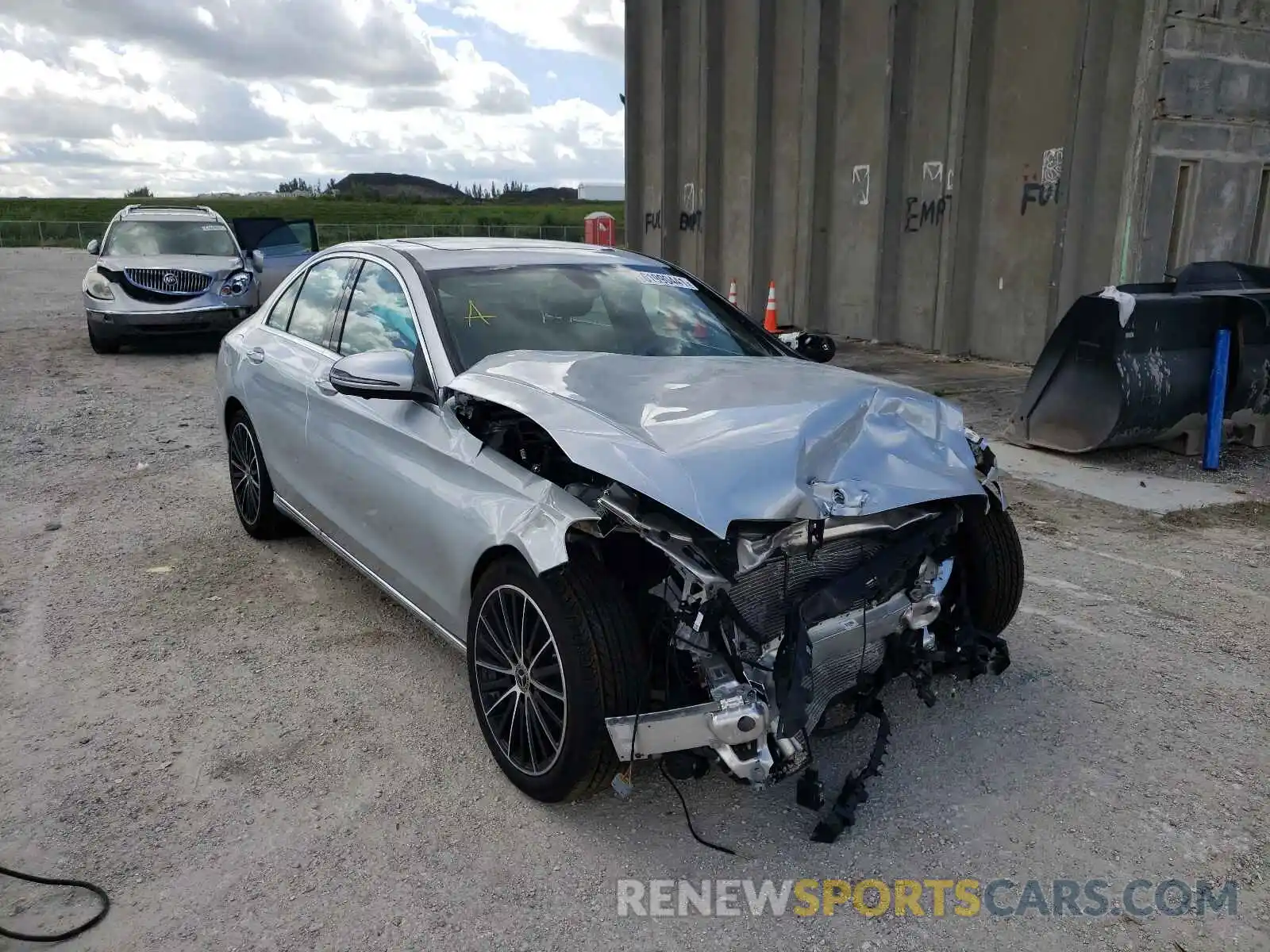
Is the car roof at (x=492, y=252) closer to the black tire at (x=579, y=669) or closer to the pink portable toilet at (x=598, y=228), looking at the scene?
the black tire at (x=579, y=669)

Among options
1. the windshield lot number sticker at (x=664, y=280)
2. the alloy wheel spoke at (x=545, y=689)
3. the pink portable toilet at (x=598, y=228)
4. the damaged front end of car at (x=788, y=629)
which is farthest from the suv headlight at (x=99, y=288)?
the pink portable toilet at (x=598, y=228)

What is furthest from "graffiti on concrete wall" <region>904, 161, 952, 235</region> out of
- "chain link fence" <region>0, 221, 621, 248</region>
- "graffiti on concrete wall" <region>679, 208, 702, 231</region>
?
"chain link fence" <region>0, 221, 621, 248</region>

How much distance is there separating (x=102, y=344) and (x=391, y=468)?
34.4 ft

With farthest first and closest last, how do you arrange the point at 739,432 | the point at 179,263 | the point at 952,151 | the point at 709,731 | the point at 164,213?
the point at 164,213 → the point at 179,263 → the point at 952,151 → the point at 739,432 → the point at 709,731

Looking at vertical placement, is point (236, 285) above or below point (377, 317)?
below

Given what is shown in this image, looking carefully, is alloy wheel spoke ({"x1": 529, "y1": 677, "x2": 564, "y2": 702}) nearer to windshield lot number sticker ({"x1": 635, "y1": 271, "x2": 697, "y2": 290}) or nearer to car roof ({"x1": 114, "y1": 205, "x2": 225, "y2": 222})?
windshield lot number sticker ({"x1": 635, "y1": 271, "x2": 697, "y2": 290})

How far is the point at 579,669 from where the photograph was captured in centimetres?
286

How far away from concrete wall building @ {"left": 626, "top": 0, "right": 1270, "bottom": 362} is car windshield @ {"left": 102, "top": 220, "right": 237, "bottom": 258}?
7.50m

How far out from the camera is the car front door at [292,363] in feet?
15.3

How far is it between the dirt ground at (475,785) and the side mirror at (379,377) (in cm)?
119

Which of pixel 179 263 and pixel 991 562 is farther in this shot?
pixel 179 263

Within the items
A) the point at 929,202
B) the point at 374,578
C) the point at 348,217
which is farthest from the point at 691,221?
the point at 348,217

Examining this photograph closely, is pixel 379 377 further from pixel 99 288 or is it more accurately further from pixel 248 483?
pixel 99 288

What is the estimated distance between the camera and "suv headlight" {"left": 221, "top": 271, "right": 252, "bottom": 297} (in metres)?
12.6
